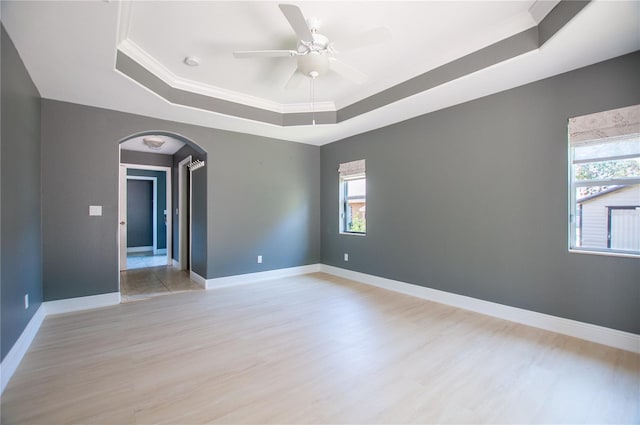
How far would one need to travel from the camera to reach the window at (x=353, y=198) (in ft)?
16.7

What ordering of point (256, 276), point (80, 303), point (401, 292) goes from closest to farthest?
1. point (80, 303)
2. point (401, 292)
3. point (256, 276)

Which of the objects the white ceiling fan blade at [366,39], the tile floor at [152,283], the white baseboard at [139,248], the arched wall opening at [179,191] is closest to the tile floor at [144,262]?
the arched wall opening at [179,191]

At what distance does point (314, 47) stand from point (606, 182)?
9.56 feet

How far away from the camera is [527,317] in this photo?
3.06 meters

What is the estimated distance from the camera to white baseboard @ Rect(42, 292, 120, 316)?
3.43 m

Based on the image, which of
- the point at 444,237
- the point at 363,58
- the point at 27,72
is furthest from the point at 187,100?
the point at 444,237

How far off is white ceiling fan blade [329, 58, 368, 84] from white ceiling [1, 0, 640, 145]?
265mm

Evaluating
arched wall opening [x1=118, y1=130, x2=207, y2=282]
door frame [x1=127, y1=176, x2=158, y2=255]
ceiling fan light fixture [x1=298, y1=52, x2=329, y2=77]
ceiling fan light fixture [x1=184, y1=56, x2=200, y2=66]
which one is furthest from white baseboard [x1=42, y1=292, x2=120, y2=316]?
door frame [x1=127, y1=176, x2=158, y2=255]

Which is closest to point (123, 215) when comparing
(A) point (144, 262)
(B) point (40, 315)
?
(A) point (144, 262)

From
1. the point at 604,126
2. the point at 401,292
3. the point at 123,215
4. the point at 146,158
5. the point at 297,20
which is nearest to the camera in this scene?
the point at 297,20

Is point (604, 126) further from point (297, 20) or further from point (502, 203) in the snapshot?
point (297, 20)

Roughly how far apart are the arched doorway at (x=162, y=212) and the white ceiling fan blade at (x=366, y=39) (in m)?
3.00

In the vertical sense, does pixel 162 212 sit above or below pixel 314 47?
below

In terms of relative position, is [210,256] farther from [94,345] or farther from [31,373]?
[31,373]
